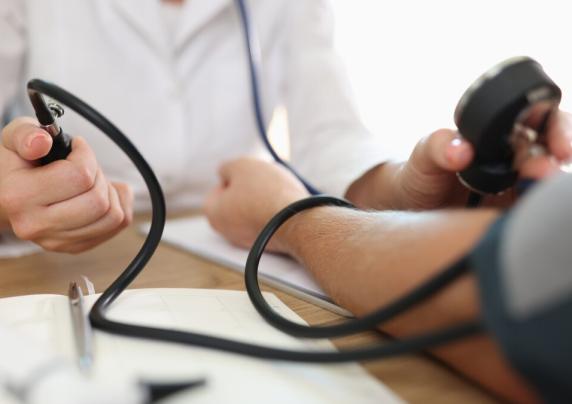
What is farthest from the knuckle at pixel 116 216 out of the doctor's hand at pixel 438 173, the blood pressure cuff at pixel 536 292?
the blood pressure cuff at pixel 536 292

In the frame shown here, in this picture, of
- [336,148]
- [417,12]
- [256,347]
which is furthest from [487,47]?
[256,347]

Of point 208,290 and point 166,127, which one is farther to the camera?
point 166,127

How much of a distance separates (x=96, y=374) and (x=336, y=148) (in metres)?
0.45

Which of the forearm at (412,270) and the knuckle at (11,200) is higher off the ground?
the forearm at (412,270)

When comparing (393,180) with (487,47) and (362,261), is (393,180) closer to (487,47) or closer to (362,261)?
(362,261)

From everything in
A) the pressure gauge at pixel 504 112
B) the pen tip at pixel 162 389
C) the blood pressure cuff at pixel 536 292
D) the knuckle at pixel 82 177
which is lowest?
the pen tip at pixel 162 389

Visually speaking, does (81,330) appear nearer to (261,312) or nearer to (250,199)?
(261,312)

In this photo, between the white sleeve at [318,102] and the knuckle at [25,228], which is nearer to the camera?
the knuckle at [25,228]

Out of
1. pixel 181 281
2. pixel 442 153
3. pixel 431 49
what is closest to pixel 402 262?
pixel 442 153

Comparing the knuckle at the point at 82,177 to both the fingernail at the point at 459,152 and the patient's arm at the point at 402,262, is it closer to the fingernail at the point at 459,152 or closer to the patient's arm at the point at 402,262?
the patient's arm at the point at 402,262

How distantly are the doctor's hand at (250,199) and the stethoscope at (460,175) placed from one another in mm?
114

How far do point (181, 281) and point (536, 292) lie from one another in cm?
29

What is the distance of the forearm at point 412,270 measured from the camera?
0.74ft

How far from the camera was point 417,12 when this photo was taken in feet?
3.42
